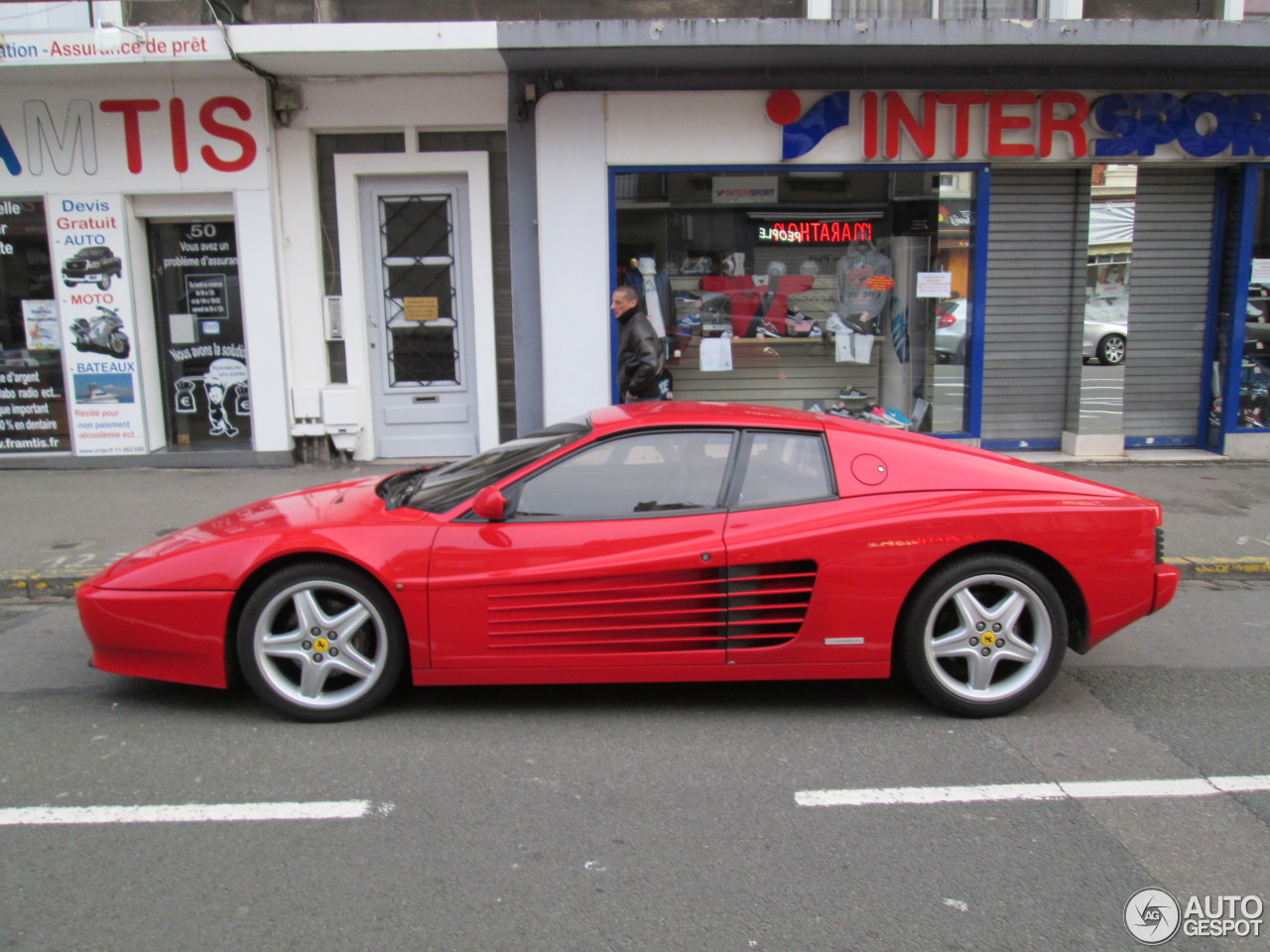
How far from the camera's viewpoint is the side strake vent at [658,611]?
4.28 meters

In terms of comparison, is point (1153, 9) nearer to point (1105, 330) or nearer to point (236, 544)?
point (1105, 330)

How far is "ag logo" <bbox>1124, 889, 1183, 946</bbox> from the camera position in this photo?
2918 mm

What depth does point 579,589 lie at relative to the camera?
4.28 metres

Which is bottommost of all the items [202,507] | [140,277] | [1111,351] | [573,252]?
[202,507]

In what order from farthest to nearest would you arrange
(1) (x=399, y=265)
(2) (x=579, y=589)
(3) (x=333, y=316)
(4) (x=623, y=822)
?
(1) (x=399, y=265) < (3) (x=333, y=316) < (2) (x=579, y=589) < (4) (x=623, y=822)

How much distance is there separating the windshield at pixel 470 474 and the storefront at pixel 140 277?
209 inches

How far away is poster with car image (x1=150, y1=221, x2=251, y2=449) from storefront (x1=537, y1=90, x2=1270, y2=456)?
10.3ft

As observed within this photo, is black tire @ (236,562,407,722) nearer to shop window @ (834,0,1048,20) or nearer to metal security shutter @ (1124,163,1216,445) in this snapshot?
shop window @ (834,0,1048,20)

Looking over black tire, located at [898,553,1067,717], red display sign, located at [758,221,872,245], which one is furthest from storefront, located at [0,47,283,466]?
black tire, located at [898,553,1067,717]

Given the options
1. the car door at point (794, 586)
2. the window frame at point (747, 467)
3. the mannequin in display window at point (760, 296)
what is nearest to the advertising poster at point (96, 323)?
the mannequin in display window at point (760, 296)

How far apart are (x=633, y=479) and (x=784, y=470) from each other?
667 millimetres

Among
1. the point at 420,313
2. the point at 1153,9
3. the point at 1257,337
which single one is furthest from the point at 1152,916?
the point at 1153,9

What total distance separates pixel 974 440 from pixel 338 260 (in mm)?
6529

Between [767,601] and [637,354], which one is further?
[637,354]
